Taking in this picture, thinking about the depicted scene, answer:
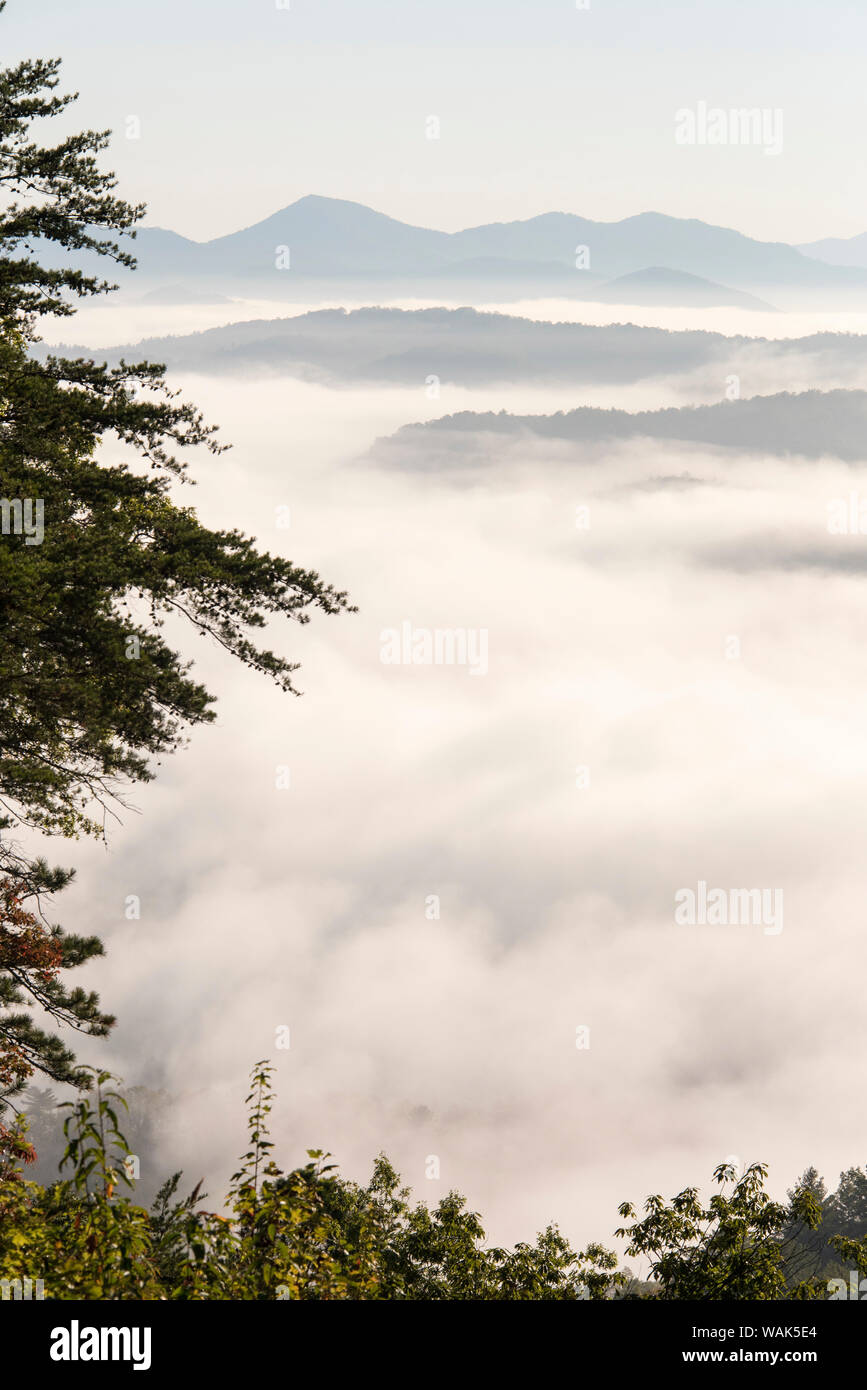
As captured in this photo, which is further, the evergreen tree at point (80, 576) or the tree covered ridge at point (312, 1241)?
the evergreen tree at point (80, 576)

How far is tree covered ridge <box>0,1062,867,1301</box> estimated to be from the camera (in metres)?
6.50

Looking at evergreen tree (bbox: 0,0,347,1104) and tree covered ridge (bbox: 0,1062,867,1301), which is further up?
evergreen tree (bbox: 0,0,347,1104)

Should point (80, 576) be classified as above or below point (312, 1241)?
above

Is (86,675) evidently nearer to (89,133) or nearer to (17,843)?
(17,843)

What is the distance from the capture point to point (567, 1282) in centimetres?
2456

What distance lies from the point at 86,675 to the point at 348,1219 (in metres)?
17.6

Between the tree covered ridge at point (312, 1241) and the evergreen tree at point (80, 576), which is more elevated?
the evergreen tree at point (80, 576)

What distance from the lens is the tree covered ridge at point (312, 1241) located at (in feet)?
21.3

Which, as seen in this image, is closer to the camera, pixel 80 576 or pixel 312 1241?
pixel 312 1241

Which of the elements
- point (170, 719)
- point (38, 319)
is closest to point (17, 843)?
point (170, 719)

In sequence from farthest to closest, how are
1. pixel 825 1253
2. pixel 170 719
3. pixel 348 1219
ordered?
1. pixel 825 1253
2. pixel 348 1219
3. pixel 170 719

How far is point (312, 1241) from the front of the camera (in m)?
7.94

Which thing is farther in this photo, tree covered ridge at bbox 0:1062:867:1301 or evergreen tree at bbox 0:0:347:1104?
evergreen tree at bbox 0:0:347:1104
